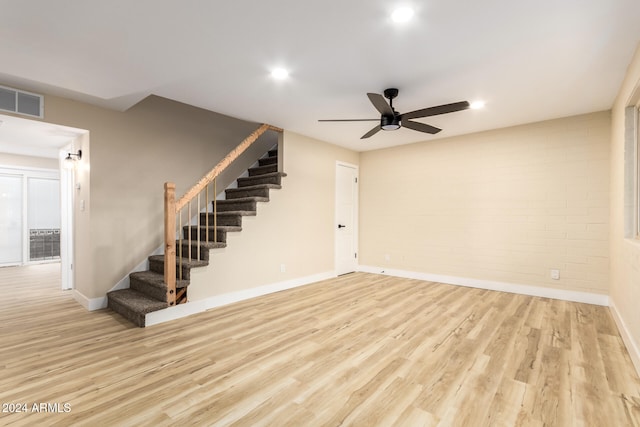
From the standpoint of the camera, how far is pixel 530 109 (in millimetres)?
3809

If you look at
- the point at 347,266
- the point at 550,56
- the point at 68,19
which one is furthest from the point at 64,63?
the point at 347,266

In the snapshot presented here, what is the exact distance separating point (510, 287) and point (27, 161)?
31.9ft

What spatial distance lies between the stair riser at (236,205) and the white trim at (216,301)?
3.79ft

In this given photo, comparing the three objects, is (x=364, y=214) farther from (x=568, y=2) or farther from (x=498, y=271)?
(x=568, y=2)

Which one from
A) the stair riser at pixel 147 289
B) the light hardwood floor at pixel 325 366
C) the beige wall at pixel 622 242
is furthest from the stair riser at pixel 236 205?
the beige wall at pixel 622 242

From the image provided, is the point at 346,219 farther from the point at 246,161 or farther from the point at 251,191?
the point at 246,161

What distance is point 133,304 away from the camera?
323cm

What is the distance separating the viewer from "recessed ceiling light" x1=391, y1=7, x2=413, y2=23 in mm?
1975

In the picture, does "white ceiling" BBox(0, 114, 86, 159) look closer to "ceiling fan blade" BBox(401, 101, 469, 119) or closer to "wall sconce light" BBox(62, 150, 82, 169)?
"wall sconce light" BBox(62, 150, 82, 169)

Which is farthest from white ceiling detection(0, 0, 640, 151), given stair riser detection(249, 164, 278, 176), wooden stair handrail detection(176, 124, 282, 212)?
stair riser detection(249, 164, 278, 176)

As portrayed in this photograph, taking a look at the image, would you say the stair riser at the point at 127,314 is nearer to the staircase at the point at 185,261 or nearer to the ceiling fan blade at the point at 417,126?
the staircase at the point at 185,261

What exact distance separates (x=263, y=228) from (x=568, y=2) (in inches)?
149

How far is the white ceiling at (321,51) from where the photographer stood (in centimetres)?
200

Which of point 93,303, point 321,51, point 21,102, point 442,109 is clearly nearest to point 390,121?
point 442,109
